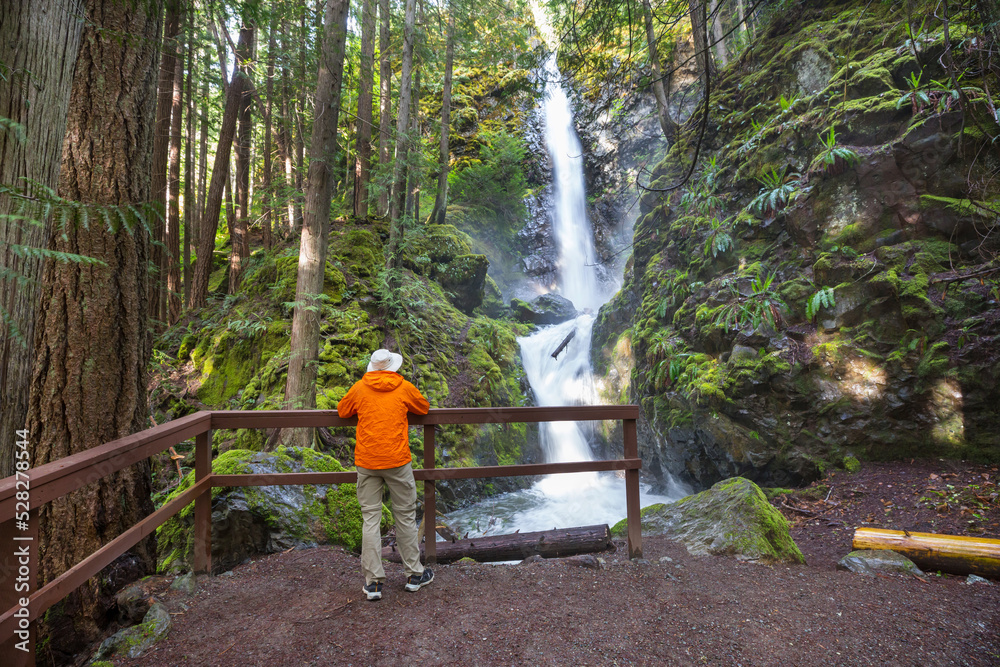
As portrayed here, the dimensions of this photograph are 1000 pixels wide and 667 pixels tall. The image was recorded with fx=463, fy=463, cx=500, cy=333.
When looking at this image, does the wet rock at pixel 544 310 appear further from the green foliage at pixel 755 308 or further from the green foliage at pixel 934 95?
the green foliage at pixel 934 95

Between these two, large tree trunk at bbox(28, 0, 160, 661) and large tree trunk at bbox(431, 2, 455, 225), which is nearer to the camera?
large tree trunk at bbox(28, 0, 160, 661)

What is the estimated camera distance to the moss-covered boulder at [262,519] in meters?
3.83

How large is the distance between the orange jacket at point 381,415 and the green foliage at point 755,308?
258 inches

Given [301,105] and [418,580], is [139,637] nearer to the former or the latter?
[418,580]

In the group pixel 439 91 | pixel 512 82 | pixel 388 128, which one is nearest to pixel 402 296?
pixel 388 128

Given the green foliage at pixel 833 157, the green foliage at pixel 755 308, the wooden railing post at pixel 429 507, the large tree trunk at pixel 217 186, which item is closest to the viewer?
the wooden railing post at pixel 429 507

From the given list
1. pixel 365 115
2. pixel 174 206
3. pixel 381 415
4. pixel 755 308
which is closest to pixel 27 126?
pixel 381 415

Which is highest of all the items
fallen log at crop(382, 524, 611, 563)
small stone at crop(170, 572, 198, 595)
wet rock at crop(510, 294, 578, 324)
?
wet rock at crop(510, 294, 578, 324)

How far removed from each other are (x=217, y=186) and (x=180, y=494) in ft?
29.9

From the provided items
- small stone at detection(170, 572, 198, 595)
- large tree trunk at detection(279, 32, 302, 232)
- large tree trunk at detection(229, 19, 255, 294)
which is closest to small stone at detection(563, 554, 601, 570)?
small stone at detection(170, 572, 198, 595)

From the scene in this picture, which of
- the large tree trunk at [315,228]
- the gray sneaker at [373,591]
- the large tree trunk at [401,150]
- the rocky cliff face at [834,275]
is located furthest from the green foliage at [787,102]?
the gray sneaker at [373,591]

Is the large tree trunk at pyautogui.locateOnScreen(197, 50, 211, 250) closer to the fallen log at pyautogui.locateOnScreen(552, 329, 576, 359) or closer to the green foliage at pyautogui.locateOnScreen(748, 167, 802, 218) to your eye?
the fallen log at pyautogui.locateOnScreen(552, 329, 576, 359)

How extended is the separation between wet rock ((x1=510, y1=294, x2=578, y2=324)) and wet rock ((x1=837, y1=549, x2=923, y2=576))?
13046 millimetres

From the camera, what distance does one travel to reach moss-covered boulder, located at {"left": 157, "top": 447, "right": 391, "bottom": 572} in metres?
3.83
